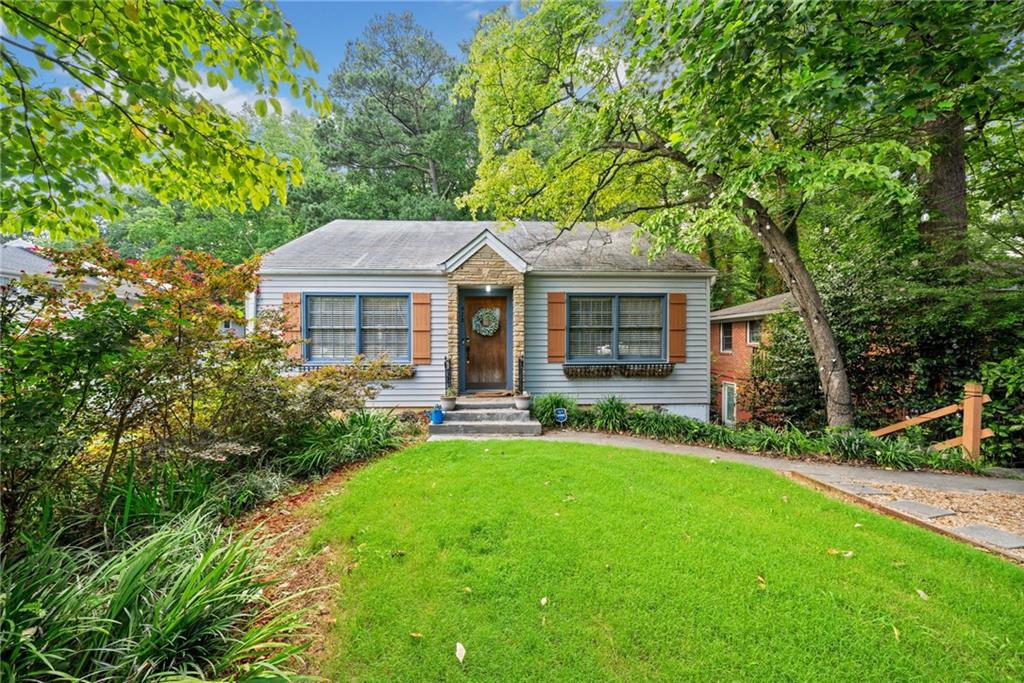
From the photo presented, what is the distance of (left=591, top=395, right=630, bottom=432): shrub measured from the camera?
7631 mm

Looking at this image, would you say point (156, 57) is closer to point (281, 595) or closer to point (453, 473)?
point (281, 595)

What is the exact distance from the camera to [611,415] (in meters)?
7.77

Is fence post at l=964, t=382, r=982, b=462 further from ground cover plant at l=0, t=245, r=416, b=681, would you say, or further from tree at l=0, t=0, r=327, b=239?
tree at l=0, t=0, r=327, b=239

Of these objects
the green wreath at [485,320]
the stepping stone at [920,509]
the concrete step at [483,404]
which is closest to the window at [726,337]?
the green wreath at [485,320]

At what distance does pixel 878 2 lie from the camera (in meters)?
3.69

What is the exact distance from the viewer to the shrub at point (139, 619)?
1.75 meters

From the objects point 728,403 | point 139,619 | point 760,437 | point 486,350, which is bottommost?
point 728,403

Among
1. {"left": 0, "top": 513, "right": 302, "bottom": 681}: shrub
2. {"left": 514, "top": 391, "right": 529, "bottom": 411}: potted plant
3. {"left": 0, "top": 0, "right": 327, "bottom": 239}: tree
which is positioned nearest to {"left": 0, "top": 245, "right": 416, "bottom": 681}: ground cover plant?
{"left": 0, "top": 513, "right": 302, "bottom": 681}: shrub

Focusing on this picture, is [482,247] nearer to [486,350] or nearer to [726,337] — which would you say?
[486,350]

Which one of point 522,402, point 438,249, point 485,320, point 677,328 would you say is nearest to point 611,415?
point 522,402

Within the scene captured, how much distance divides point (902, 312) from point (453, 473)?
862 centimetres

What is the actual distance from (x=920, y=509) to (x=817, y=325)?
384 cm

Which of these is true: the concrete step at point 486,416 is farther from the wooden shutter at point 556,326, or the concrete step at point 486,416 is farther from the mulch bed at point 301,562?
the mulch bed at point 301,562

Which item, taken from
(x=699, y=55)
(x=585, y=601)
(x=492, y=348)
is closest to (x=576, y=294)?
(x=492, y=348)
